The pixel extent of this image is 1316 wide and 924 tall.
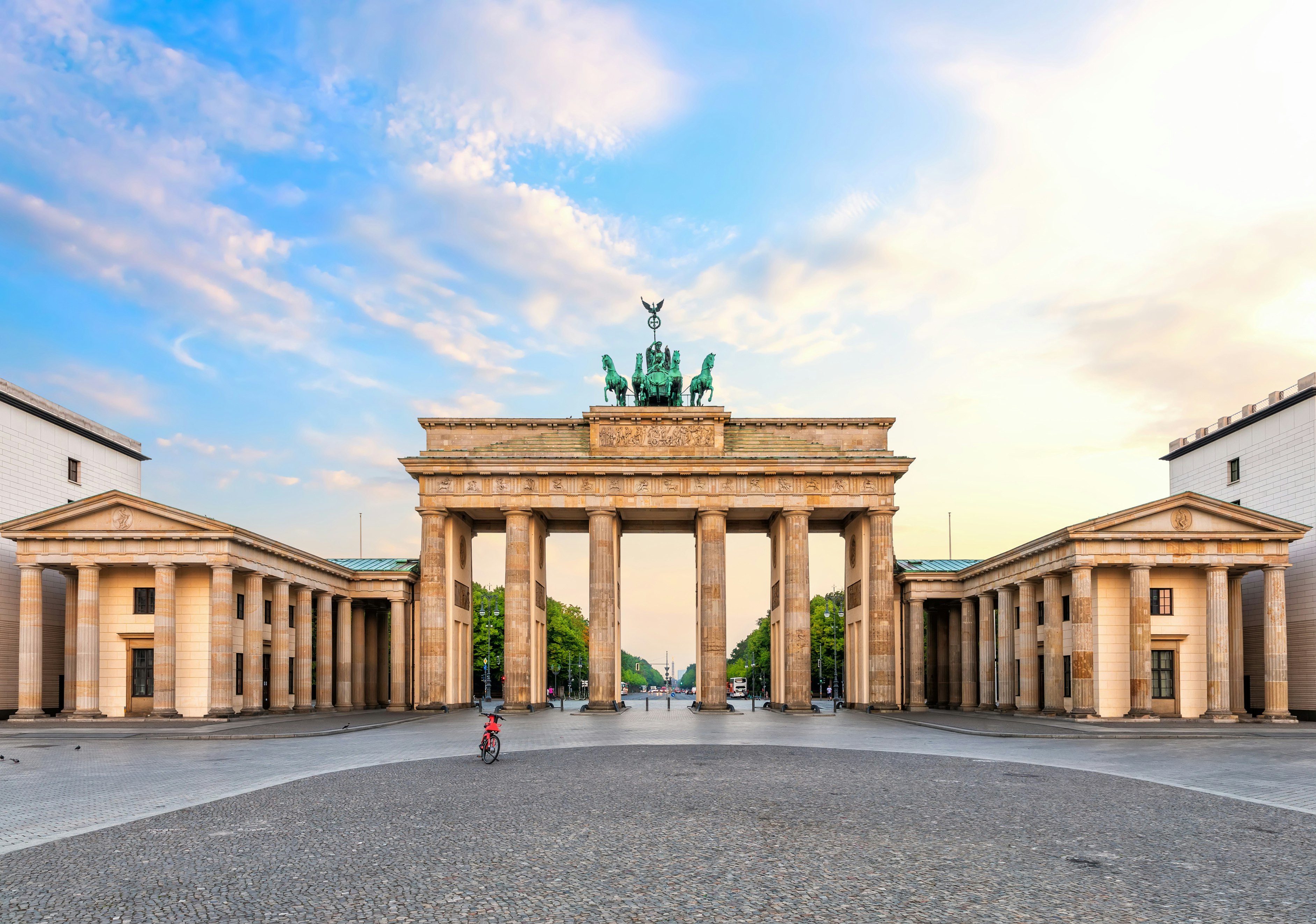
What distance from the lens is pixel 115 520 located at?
1959 inches

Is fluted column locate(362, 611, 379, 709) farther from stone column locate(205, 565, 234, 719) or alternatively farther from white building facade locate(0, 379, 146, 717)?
stone column locate(205, 565, 234, 719)

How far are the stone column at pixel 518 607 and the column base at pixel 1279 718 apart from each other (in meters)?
38.1

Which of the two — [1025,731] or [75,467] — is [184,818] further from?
[75,467]

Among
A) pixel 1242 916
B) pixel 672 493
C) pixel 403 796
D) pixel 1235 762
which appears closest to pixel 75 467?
pixel 672 493

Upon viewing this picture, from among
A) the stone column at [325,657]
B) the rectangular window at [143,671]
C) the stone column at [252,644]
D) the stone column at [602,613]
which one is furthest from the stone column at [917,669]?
the rectangular window at [143,671]

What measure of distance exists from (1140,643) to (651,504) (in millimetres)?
27634

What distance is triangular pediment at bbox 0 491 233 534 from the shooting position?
163 feet

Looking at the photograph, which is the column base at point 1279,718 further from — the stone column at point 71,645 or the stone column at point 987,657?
the stone column at point 71,645

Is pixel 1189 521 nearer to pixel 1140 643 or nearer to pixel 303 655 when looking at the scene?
pixel 1140 643

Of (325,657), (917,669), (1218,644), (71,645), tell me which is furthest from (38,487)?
(1218,644)

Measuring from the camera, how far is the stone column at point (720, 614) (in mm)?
61750

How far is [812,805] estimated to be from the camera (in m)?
19.3

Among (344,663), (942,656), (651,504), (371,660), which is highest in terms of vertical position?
(651,504)

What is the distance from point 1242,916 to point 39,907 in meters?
13.0
